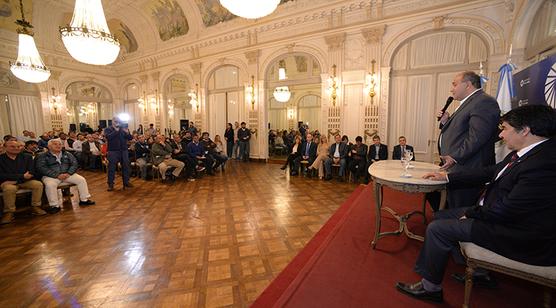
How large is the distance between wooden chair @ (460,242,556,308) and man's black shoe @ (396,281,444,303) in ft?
0.68

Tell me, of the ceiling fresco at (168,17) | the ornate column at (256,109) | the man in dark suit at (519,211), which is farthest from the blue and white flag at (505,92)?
the ceiling fresco at (168,17)

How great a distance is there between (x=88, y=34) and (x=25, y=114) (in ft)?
35.3

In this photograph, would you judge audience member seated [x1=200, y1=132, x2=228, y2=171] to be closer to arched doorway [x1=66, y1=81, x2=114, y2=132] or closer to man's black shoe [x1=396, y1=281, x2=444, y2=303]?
man's black shoe [x1=396, y1=281, x2=444, y2=303]

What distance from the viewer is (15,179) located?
388 cm

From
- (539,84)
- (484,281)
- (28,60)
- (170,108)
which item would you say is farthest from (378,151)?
(170,108)

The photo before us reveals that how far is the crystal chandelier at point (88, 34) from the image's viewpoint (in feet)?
13.8

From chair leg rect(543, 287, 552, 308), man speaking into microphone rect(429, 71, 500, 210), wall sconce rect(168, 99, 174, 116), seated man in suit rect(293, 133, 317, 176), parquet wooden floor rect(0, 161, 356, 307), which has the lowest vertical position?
parquet wooden floor rect(0, 161, 356, 307)

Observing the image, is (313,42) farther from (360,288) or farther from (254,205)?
(360,288)

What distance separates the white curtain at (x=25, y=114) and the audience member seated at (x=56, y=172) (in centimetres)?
1004

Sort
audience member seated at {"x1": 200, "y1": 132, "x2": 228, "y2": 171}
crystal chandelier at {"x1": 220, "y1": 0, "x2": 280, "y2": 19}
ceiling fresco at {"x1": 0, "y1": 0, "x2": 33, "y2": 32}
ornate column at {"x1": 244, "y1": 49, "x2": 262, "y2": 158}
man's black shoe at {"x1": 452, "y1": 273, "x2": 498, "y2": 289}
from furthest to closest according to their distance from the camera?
ceiling fresco at {"x1": 0, "y1": 0, "x2": 33, "y2": 32}, ornate column at {"x1": 244, "y1": 49, "x2": 262, "y2": 158}, audience member seated at {"x1": 200, "y1": 132, "x2": 228, "y2": 171}, crystal chandelier at {"x1": 220, "y1": 0, "x2": 280, "y2": 19}, man's black shoe at {"x1": 452, "y1": 273, "x2": 498, "y2": 289}

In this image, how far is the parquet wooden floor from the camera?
6.68 ft

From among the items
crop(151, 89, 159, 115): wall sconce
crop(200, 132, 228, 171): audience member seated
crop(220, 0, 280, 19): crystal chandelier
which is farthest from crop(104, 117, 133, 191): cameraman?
crop(151, 89, 159, 115): wall sconce

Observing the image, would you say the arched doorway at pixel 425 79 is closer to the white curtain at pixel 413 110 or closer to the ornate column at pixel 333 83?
the white curtain at pixel 413 110

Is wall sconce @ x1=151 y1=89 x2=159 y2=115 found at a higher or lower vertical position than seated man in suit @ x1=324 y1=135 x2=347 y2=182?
higher
